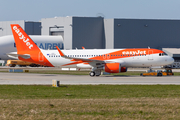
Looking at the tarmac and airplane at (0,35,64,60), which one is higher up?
airplane at (0,35,64,60)

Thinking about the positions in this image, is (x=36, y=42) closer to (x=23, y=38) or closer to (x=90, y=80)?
(x=23, y=38)

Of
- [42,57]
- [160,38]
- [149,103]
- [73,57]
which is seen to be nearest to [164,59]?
[73,57]

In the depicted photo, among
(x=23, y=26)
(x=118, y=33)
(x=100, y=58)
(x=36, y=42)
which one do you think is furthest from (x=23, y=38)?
(x=23, y=26)

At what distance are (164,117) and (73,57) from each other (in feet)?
119

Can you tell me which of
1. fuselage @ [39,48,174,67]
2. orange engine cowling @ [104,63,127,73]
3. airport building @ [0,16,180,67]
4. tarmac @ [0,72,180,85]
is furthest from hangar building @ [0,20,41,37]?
tarmac @ [0,72,180,85]

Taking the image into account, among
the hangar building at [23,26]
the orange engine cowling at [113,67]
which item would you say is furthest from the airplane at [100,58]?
the hangar building at [23,26]

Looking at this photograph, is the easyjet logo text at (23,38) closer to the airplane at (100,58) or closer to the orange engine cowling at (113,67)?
the airplane at (100,58)

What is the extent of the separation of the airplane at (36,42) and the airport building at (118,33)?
109 inches

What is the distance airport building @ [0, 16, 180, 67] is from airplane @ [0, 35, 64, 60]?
9.07 ft

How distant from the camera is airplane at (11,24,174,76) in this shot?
4771cm

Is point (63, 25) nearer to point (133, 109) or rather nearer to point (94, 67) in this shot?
point (94, 67)

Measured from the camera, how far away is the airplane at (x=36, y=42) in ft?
307

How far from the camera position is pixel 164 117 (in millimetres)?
14125

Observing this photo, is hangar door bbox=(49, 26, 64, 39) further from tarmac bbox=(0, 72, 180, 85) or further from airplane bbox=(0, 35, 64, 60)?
tarmac bbox=(0, 72, 180, 85)
